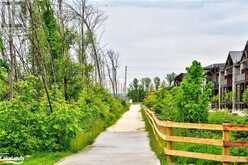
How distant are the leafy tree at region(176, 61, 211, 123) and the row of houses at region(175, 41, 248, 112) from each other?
128ft

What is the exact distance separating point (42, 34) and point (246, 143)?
64.6ft

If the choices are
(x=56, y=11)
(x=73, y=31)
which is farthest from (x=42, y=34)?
(x=73, y=31)

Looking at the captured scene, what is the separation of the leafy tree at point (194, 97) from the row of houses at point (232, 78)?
38.9 meters

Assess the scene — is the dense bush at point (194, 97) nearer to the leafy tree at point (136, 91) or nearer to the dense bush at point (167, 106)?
the dense bush at point (167, 106)

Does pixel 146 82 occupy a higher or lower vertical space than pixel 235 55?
lower

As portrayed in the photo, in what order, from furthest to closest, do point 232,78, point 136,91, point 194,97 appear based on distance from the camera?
point 136,91 → point 232,78 → point 194,97

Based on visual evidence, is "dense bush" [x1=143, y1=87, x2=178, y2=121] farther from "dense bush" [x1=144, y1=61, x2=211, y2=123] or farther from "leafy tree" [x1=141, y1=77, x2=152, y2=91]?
"leafy tree" [x1=141, y1=77, x2=152, y2=91]

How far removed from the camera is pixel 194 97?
61.7 feet

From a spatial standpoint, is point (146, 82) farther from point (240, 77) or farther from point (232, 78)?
point (240, 77)

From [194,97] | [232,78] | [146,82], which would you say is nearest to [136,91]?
[146,82]

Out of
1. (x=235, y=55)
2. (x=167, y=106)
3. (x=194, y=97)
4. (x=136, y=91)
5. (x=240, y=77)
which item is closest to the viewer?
(x=194, y=97)

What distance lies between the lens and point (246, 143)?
10.0m

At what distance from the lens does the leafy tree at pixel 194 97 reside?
735 inches

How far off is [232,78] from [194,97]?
57362 mm
